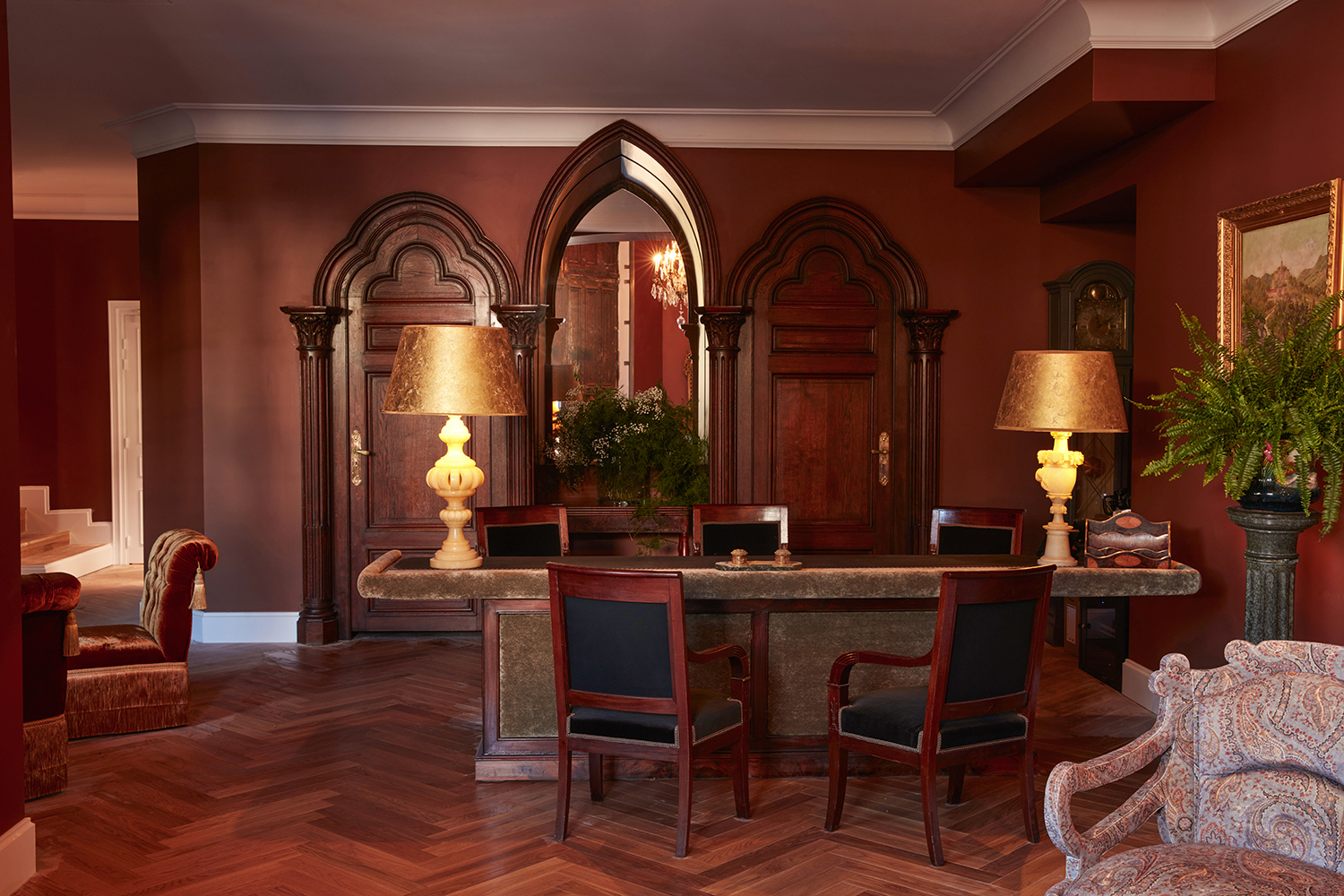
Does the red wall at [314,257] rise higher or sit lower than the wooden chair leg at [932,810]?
higher

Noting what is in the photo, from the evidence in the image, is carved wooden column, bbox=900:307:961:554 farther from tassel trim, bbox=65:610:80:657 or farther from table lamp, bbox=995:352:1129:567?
tassel trim, bbox=65:610:80:657

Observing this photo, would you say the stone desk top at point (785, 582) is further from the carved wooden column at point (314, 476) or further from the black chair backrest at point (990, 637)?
the carved wooden column at point (314, 476)

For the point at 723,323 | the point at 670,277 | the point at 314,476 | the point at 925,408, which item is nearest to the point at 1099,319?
the point at 925,408

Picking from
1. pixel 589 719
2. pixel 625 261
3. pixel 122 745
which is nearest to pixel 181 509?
pixel 122 745

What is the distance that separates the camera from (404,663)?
17.6ft

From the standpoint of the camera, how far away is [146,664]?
14.0 feet

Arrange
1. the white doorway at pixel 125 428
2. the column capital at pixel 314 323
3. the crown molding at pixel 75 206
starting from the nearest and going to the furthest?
the column capital at pixel 314 323 → the crown molding at pixel 75 206 → the white doorway at pixel 125 428

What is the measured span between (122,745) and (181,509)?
2339mm

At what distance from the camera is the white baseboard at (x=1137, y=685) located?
181 inches

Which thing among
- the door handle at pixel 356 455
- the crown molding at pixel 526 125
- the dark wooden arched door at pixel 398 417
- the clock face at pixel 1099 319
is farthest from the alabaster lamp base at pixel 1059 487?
the door handle at pixel 356 455

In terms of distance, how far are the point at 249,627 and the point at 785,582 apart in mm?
4017

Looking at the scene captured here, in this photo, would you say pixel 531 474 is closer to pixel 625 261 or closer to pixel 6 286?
pixel 6 286

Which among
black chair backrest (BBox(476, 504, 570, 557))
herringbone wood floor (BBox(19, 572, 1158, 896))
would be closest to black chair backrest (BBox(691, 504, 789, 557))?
black chair backrest (BBox(476, 504, 570, 557))

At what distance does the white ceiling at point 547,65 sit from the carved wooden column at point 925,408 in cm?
111
